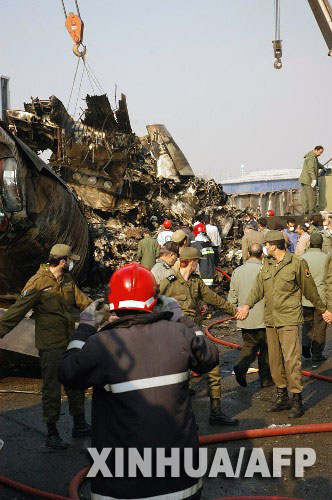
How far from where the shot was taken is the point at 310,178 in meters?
17.0

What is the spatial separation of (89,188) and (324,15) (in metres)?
6.89

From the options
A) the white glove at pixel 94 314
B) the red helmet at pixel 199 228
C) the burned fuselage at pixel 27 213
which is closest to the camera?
the white glove at pixel 94 314

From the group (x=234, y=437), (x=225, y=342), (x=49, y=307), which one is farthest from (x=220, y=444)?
(x=225, y=342)

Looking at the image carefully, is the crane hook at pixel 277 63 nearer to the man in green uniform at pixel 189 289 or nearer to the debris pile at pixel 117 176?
the debris pile at pixel 117 176

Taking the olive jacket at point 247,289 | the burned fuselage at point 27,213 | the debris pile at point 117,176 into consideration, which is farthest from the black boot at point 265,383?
the debris pile at point 117,176

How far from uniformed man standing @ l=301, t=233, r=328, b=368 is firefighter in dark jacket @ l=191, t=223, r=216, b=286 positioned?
3.85m

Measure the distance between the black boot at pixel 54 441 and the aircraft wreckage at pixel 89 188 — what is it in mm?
2561

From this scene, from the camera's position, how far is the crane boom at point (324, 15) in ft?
48.6

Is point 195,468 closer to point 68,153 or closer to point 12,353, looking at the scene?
point 12,353

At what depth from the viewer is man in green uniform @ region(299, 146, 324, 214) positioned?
16.8 meters

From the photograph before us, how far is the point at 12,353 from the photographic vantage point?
25.7 ft

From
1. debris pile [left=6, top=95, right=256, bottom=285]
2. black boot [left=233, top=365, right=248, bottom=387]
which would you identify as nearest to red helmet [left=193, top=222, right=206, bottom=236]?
debris pile [left=6, top=95, right=256, bottom=285]

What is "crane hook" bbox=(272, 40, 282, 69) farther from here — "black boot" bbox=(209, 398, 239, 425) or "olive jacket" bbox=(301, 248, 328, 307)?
"black boot" bbox=(209, 398, 239, 425)

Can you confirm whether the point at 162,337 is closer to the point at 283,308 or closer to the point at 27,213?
the point at 283,308
